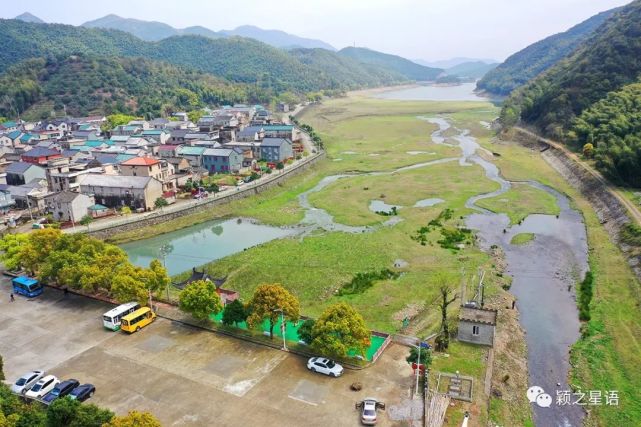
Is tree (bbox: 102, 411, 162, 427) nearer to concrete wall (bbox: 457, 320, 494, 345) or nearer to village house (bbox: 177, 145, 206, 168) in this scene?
concrete wall (bbox: 457, 320, 494, 345)

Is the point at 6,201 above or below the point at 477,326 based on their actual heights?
above

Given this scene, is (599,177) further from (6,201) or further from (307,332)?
(6,201)

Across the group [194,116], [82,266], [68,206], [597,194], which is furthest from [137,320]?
[194,116]

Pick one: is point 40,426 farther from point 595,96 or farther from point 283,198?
point 595,96

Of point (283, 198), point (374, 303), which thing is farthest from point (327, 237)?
point (283, 198)

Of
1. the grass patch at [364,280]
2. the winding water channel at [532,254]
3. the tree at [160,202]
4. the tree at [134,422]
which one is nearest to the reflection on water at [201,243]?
the winding water channel at [532,254]

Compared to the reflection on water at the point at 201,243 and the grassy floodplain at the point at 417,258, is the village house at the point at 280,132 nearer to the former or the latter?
the grassy floodplain at the point at 417,258

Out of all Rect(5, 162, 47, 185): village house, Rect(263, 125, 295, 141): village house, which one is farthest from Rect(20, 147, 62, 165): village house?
Rect(263, 125, 295, 141): village house

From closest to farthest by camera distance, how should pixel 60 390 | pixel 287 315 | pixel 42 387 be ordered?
1. pixel 60 390
2. pixel 42 387
3. pixel 287 315

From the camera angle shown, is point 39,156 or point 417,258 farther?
point 39,156
